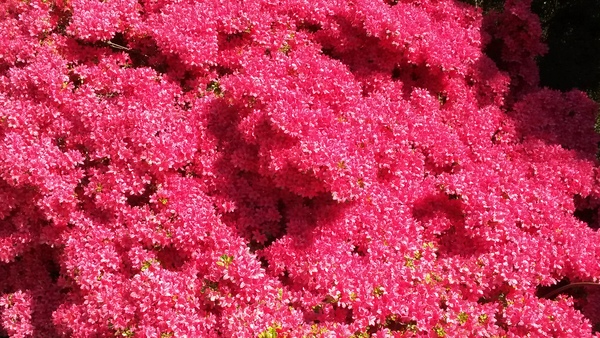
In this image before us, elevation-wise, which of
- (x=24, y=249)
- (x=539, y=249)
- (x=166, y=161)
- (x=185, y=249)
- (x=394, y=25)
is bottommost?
(x=24, y=249)

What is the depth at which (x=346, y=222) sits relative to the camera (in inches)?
168

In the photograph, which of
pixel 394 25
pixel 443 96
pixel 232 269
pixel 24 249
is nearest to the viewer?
pixel 232 269

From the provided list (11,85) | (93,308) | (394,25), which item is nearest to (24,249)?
(93,308)

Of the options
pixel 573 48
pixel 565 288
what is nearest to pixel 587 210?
pixel 565 288

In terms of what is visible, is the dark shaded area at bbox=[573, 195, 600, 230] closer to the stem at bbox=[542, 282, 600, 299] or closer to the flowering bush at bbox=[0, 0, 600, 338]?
the flowering bush at bbox=[0, 0, 600, 338]

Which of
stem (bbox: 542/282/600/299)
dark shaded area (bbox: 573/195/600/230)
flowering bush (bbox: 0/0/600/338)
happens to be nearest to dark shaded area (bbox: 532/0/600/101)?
flowering bush (bbox: 0/0/600/338)

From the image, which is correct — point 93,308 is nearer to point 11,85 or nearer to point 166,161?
point 166,161

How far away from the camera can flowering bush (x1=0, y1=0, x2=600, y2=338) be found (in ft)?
13.0

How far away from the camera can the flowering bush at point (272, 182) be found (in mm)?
3959

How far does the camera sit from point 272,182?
14.3 feet

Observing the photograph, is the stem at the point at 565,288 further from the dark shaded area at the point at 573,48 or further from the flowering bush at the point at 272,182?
the dark shaded area at the point at 573,48

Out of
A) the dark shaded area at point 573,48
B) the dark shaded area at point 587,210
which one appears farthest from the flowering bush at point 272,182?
the dark shaded area at point 573,48

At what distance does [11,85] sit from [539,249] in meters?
4.50

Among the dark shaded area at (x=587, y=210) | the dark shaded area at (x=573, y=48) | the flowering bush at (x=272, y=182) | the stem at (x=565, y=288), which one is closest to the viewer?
the flowering bush at (x=272, y=182)
